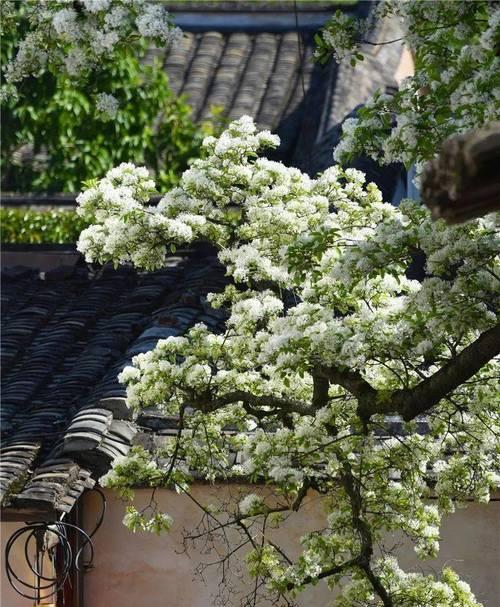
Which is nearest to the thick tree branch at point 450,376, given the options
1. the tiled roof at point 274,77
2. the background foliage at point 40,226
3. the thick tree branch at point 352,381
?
the thick tree branch at point 352,381

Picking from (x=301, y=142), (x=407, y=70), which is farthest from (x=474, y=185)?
(x=407, y=70)

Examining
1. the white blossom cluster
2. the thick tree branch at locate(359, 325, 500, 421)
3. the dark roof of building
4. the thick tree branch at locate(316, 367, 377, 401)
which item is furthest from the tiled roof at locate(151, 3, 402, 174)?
the thick tree branch at locate(359, 325, 500, 421)

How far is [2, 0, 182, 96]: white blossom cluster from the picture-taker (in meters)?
7.44

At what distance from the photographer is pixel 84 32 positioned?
7.50 m

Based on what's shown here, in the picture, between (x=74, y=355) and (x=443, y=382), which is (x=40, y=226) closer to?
(x=74, y=355)

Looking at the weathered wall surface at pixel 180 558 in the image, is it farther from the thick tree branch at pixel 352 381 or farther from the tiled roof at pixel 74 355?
the thick tree branch at pixel 352 381

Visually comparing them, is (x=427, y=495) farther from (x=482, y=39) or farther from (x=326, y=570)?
(x=482, y=39)

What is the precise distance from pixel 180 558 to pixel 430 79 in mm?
3476

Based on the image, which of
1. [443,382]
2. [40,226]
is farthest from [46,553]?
[40,226]

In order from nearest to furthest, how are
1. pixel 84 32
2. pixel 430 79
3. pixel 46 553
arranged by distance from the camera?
pixel 430 79, pixel 84 32, pixel 46 553

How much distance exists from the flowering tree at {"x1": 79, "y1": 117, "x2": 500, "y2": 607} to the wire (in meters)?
0.96

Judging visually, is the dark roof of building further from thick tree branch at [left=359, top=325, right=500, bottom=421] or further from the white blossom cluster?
thick tree branch at [left=359, top=325, right=500, bottom=421]

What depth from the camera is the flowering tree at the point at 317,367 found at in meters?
6.89

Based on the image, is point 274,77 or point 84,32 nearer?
point 84,32
